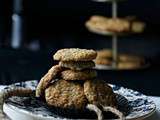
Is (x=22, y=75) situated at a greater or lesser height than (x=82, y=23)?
lesser

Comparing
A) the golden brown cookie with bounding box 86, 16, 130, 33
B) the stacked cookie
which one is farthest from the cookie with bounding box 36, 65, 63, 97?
the golden brown cookie with bounding box 86, 16, 130, 33

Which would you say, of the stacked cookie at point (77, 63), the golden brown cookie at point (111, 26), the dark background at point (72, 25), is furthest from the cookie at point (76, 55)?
the dark background at point (72, 25)

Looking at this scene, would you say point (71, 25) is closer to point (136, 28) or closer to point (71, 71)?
point (136, 28)

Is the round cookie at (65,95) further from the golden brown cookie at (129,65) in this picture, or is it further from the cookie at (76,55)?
the golden brown cookie at (129,65)

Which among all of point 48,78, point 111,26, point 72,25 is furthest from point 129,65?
point 48,78

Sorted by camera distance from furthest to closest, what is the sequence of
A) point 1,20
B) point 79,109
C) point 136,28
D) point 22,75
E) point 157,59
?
1. point 1,20
2. point 157,59
3. point 136,28
4. point 22,75
5. point 79,109

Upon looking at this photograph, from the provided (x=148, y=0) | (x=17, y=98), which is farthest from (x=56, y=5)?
(x=17, y=98)
